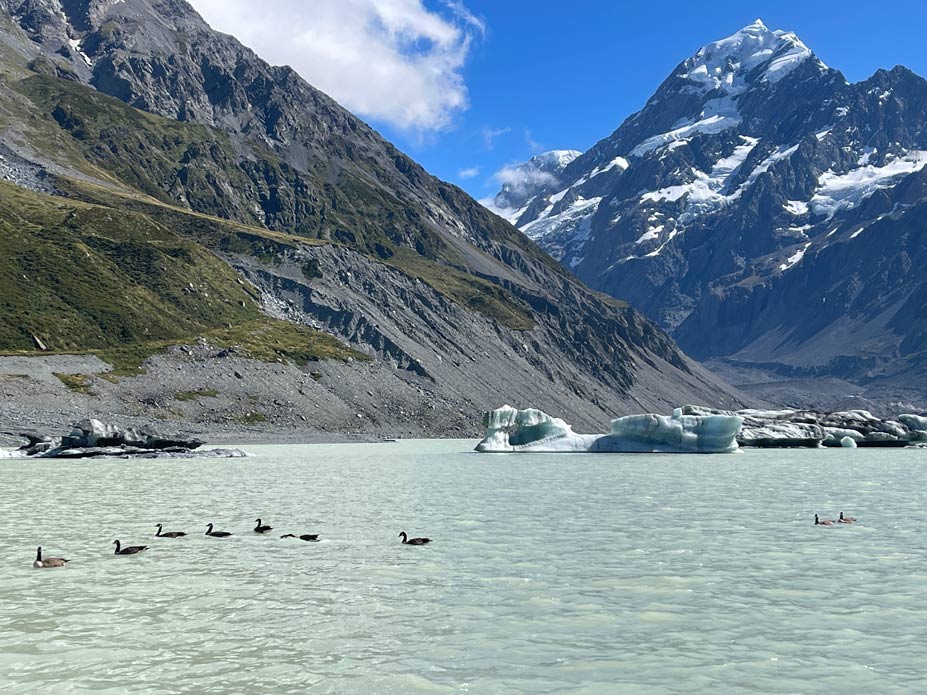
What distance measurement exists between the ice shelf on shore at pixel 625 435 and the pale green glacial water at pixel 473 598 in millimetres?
51948

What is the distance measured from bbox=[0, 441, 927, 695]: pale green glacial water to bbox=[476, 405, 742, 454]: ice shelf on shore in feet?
170

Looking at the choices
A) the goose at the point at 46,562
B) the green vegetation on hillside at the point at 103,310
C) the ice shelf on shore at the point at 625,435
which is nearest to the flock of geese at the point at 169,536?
the goose at the point at 46,562

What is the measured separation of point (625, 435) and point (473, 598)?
83.9 metres

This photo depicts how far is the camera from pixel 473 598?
75.8 ft

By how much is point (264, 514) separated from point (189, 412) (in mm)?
106228

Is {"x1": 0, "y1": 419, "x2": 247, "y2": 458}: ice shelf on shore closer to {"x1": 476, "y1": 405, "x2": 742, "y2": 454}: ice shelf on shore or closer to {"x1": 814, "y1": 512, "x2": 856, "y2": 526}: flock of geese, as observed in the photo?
{"x1": 476, "y1": 405, "x2": 742, "y2": 454}: ice shelf on shore

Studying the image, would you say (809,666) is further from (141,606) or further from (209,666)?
(141,606)

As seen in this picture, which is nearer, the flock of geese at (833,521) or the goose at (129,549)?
the goose at (129,549)

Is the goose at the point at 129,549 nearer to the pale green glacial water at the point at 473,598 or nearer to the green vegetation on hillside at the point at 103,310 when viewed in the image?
the pale green glacial water at the point at 473,598

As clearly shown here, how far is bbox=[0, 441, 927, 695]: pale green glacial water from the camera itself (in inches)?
652

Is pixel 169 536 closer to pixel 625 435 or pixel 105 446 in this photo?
pixel 105 446

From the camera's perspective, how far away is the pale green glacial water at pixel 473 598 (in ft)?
54.3

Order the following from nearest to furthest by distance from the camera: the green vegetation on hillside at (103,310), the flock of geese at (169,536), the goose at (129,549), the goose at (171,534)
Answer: the flock of geese at (169,536) → the goose at (129,549) → the goose at (171,534) → the green vegetation on hillside at (103,310)

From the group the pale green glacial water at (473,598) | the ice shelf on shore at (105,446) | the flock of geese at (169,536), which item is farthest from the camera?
the ice shelf on shore at (105,446)
